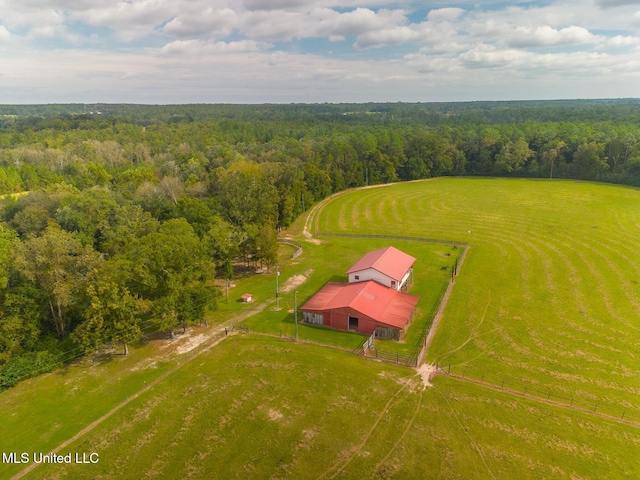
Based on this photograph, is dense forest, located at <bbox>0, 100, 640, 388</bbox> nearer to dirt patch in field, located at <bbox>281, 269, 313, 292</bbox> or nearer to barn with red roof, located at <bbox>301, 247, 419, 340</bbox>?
dirt patch in field, located at <bbox>281, 269, 313, 292</bbox>

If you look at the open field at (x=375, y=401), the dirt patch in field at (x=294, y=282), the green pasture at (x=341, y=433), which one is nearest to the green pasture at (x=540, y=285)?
the open field at (x=375, y=401)

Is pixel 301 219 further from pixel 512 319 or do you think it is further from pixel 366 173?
pixel 512 319

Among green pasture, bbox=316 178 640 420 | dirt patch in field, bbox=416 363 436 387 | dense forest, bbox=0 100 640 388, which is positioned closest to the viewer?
dirt patch in field, bbox=416 363 436 387

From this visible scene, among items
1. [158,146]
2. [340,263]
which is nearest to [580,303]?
[340,263]

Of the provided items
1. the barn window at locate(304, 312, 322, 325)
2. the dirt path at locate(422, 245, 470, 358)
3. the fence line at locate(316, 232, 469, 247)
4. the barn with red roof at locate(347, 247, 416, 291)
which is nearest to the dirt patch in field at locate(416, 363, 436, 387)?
the dirt path at locate(422, 245, 470, 358)

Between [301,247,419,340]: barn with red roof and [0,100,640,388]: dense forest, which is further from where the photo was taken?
[301,247,419,340]: barn with red roof

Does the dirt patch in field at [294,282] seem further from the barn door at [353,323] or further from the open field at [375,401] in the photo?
the barn door at [353,323]
